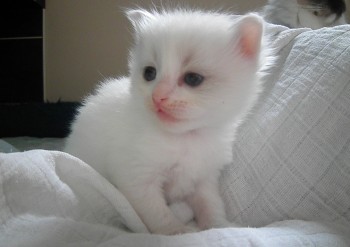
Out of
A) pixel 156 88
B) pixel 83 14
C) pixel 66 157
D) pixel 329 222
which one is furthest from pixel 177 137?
pixel 83 14

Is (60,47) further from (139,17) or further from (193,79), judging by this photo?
(193,79)

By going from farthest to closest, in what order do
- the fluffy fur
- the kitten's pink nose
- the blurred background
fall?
the blurred background, the fluffy fur, the kitten's pink nose

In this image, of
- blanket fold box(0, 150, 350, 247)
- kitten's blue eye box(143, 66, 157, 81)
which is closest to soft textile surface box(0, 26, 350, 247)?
blanket fold box(0, 150, 350, 247)

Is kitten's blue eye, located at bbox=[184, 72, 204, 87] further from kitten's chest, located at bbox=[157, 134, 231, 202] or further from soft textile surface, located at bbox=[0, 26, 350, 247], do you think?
soft textile surface, located at bbox=[0, 26, 350, 247]

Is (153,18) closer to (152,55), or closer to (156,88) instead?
(152,55)

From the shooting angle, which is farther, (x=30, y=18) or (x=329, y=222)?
(x=30, y=18)

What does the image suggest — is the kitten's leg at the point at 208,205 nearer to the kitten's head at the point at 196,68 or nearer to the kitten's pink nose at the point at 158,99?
the kitten's head at the point at 196,68

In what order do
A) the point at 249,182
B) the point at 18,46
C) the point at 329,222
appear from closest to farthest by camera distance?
the point at 329,222 < the point at 249,182 < the point at 18,46
